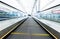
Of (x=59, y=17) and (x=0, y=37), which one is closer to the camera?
(x=0, y=37)

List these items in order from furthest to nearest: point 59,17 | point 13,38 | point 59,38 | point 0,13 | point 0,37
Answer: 1. point 59,17
2. point 0,13
3. point 13,38
4. point 0,37
5. point 59,38

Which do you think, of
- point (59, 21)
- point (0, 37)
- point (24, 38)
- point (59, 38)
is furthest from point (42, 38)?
point (59, 21)

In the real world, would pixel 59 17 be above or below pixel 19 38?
above

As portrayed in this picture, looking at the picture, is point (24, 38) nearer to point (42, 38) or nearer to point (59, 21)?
point (42, 38)

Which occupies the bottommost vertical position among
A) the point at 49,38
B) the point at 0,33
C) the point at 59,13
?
the point at 49,38

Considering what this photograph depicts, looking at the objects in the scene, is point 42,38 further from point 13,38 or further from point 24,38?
point 13,38

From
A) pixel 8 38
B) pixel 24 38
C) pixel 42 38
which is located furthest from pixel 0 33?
pixel 42 38

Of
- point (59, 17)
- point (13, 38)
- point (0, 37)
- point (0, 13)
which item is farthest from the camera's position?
point (59, 17)

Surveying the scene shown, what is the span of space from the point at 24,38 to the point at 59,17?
15.2 feet

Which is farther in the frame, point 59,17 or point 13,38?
point 59,17

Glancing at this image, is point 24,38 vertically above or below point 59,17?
below

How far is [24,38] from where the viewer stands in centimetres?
665

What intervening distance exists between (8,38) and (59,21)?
505 centimetres

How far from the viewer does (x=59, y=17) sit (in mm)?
10336
